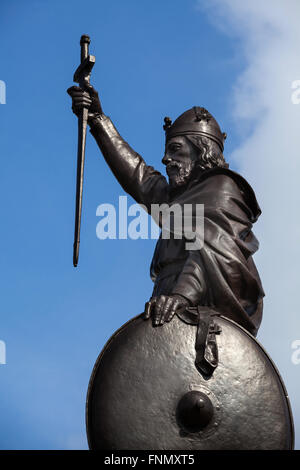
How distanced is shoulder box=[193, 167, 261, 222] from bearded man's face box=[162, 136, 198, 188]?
0.35 metres

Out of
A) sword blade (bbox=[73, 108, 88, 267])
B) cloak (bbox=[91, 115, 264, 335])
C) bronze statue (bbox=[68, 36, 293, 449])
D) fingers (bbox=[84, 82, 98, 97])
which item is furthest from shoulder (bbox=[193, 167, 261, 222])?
fingers (bbox=[84, 82, 98, 97])

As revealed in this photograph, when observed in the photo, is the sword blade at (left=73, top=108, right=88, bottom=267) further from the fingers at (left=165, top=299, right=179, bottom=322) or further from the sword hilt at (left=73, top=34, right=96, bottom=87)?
the fingers at (left=165, top=299, right=179, bottom=322)

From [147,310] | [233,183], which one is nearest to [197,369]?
[147,310]

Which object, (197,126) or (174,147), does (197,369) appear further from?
(197,126)

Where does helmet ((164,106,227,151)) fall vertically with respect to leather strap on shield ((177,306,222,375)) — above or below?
above

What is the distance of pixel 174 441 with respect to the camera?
311 inches

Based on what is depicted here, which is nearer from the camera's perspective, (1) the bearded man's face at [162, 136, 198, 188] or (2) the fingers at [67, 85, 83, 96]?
(1) the bearded man's face at [162, 136, 198, 188]

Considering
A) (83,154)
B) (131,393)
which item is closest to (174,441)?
(131,393)

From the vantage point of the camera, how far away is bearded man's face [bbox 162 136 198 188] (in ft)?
35.4

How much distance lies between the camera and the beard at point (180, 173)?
35.3 ft

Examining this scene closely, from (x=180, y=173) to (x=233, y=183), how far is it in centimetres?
80

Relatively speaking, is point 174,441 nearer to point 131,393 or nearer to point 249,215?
point 131,393

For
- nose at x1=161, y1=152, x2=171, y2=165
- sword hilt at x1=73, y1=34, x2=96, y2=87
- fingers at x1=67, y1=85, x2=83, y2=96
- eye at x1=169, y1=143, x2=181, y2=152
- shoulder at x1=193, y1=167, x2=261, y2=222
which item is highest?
sword hilt at x1=73, y1=34, x2=96, y2=87

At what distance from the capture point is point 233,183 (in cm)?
1036
